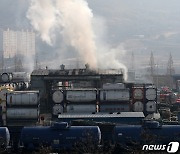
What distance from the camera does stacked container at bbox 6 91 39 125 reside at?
902 inches

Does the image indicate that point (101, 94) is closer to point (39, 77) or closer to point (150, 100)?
point (150, 100)

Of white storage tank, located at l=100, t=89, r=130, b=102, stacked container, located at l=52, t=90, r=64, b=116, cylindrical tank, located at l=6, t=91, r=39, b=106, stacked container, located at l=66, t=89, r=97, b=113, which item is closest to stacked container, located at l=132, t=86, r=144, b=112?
white storage tank, located at l=100, t=89, r=130, b=102

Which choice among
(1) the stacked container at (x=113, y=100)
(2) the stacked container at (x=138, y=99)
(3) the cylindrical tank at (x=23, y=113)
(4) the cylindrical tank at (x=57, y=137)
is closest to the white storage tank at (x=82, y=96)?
(1) the stacked container at (x=113, y=100)

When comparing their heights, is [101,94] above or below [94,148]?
above

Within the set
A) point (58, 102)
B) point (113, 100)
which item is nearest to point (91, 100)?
point (113, 100)

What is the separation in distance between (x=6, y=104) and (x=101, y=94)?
6167 millimetres

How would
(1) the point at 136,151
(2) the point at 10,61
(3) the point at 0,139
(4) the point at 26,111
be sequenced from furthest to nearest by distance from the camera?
(2) the point at 10,61 → (4) the point at 26,111 → (3) the point at 0,139 → (1) the point at 136,151

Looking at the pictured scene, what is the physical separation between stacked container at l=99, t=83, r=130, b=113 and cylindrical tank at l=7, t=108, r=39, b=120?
4466 mm

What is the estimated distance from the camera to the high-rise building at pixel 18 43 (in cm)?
14225

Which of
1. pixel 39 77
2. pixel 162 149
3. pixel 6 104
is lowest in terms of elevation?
pixel 162 149

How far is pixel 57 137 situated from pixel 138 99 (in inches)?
451

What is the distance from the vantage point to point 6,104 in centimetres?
2323

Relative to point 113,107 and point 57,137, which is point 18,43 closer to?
point 113,107

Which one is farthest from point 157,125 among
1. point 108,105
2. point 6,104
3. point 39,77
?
point 39,77
